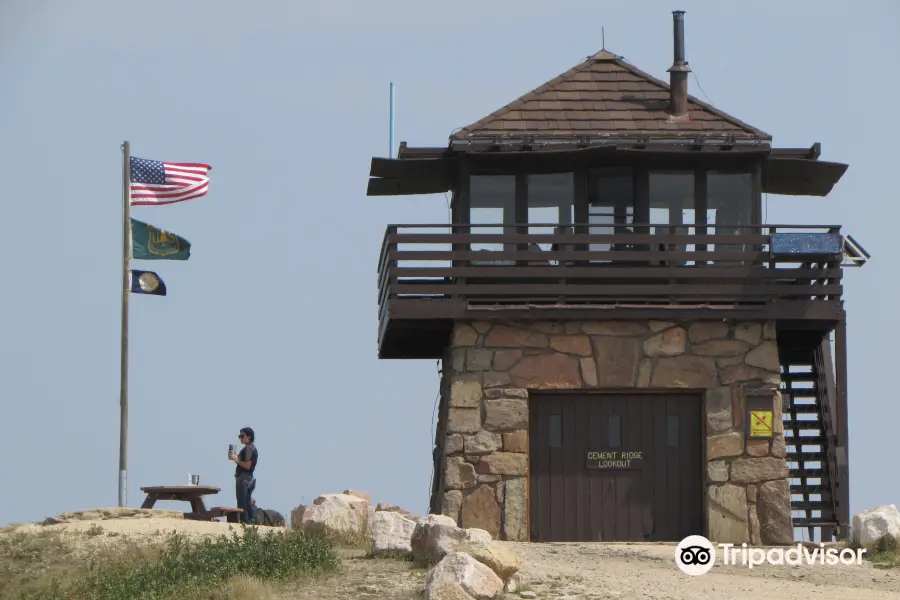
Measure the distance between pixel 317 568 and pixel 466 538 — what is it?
1582 millimetres

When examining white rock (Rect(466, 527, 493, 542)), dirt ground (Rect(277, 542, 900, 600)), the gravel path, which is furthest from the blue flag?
white rock (Rect(466, 527, 493, 542))

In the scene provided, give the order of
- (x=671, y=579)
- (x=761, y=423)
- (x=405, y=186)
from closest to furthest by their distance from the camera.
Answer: (x=671, y=579) < (x=761, y=423) < (x=405, y=186)

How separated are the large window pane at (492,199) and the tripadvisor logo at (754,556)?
16.8 feet

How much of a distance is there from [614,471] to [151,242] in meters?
7.88

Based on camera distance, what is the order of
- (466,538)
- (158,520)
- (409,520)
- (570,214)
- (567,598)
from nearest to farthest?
(567,598)
(466,538)
(409,520)
(158,520)
(570,214)

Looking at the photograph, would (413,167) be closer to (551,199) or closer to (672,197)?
(551,199)

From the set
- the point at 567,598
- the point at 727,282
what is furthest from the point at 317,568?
the point at 727,282

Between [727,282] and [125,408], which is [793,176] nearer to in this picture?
[727,282]

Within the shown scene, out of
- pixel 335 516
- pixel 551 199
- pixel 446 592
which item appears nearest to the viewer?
pixel 446 592

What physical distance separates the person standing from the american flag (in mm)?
4787

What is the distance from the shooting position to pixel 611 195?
24.6 meters

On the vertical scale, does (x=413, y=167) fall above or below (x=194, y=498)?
above

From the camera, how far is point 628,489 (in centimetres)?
2375

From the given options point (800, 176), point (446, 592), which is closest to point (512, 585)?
point (446, 592)
